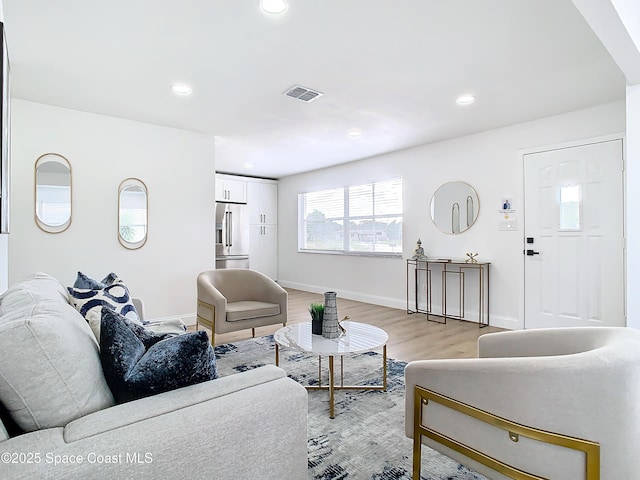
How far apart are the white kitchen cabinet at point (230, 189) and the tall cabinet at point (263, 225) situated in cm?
15

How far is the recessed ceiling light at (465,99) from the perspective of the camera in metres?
3.34

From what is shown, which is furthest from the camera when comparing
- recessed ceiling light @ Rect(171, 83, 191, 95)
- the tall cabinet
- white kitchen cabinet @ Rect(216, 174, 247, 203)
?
the tall cabinet

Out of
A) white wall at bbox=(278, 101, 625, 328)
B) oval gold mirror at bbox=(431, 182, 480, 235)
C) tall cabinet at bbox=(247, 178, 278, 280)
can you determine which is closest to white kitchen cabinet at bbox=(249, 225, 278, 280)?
tall cabinet at bbox=(247, 178, 278, 280)

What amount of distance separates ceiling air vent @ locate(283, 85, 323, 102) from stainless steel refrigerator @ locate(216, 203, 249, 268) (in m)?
3.84

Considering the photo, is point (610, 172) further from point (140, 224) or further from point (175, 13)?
point (140, 224)

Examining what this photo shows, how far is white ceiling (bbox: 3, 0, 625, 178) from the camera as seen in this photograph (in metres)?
2.10

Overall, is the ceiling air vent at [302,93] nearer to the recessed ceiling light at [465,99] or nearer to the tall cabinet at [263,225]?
the recessed ceiling light at [465,99]

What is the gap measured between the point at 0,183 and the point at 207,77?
71.4 inches

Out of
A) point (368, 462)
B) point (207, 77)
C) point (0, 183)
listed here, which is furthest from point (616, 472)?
point (207, 77)

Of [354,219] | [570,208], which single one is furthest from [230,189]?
[570,208]

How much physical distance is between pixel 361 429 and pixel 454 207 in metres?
3.53

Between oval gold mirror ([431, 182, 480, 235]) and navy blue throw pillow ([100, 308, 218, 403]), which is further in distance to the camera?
oval gold mirror ([431, 182, 480, 235])

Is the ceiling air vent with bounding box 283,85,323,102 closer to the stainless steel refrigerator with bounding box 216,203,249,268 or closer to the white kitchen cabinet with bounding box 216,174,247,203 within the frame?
the stainless steel refrigerator with bounding box 216,203,249,268

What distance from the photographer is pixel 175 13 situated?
6.88 feet
